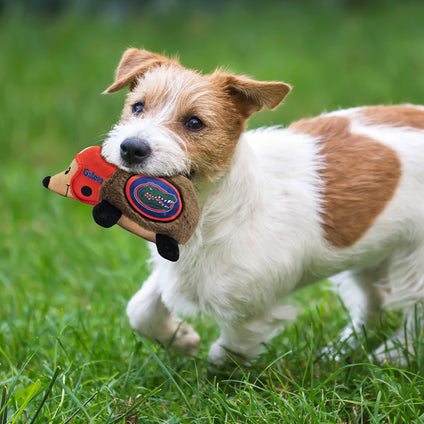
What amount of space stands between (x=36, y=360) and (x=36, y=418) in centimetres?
78

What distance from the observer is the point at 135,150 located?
2.43 metres

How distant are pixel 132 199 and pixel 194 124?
447 millimetres

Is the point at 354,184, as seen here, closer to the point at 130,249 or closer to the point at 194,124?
the point at 194,124

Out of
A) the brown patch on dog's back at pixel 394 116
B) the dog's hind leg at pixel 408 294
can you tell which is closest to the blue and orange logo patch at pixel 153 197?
the brown patch on dog's back at pixel 394 116

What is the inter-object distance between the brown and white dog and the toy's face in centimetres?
6

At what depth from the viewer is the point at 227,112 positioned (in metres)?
2.77

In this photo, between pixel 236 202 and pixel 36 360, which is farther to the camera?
pixel 36 360

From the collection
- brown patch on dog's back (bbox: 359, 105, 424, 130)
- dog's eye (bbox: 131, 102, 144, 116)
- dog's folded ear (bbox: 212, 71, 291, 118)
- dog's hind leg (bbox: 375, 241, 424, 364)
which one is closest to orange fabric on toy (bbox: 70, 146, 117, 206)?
dog's eye (bbox: 131, 102, 144, 116)

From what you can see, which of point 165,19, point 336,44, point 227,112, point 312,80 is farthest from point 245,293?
point 165,19

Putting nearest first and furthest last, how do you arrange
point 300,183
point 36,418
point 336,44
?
point 36,418 → point 300,183 → point 336,44

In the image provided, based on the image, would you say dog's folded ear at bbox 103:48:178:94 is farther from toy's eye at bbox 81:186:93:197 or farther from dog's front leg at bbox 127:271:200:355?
dog's front leg at bbox 127:271:200:355

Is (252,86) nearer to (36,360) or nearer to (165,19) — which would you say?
(36,360)

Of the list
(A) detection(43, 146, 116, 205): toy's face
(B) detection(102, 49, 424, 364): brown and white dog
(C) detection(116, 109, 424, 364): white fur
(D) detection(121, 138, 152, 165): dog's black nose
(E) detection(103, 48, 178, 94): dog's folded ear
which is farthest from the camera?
(E) detection(103, 48, 178, 94): dog's folded ear

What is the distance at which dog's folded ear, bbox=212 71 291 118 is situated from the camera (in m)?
2.73
